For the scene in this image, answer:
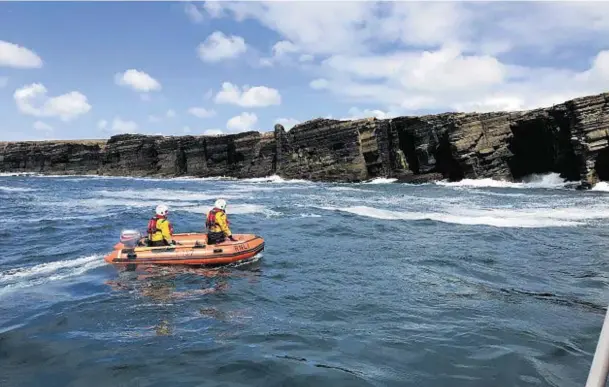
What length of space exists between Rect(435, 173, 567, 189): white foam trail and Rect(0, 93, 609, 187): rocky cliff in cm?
74

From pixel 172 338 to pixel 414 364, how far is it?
3625 mm

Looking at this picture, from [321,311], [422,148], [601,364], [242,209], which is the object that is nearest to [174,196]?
[242,209]

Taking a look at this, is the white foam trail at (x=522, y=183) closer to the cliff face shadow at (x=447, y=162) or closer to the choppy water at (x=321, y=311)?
the cliff face shadow at (x=447, y=162)

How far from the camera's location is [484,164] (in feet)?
153

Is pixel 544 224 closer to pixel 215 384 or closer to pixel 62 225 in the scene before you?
pixel 215 384

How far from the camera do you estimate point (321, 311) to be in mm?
9109

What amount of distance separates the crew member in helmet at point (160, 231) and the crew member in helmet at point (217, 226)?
1.09 meters

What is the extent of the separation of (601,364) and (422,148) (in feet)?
162

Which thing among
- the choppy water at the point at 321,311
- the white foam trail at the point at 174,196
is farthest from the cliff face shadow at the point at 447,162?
the choppy water at the point at 321,311

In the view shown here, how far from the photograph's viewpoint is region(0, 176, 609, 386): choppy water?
660 centimetres

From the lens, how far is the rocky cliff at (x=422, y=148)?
37938 mm

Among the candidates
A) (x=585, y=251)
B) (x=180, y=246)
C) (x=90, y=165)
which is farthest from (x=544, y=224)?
(x=90, y=165)

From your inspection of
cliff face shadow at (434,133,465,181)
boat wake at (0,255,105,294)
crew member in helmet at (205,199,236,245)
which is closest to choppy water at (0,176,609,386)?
boat wake at (0,255,105,294)

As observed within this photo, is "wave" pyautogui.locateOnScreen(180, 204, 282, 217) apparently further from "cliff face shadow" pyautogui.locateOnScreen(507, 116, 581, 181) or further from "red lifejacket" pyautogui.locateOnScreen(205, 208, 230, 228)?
"cliff face shadow" pyautogui.locateOnScreen(507, 116, 581, 181)
